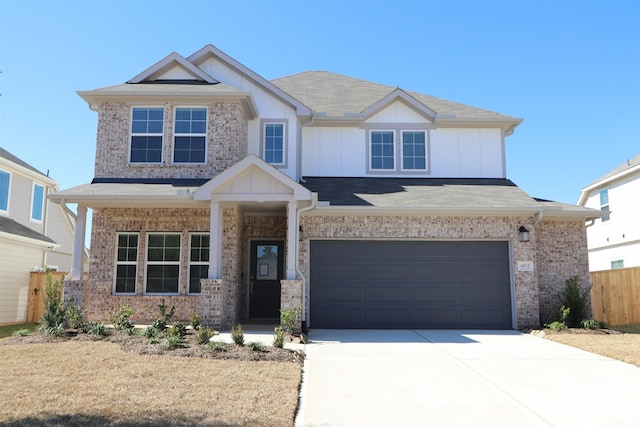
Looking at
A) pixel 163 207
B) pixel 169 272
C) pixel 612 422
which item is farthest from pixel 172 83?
pixel 612 422

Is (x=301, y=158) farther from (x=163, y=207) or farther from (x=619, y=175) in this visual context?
(x=619, y=175)

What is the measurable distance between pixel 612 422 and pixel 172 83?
1264 cm

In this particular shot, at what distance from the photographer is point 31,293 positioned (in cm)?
1678

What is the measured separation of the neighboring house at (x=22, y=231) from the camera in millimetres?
16016

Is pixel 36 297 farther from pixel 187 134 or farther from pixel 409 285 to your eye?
pixel 409 285

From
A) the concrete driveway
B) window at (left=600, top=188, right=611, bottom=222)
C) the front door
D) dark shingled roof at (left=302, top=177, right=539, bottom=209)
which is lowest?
the concrete driveway

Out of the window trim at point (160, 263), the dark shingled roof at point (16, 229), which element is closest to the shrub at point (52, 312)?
the window trim at point (160, 263)

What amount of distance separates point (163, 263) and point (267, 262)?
9.23 feet

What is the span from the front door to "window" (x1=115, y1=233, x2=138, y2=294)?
3.07 metres

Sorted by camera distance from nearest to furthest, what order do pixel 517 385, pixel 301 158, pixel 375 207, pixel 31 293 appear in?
pixel 517 385, pixel 375 207, pixel 301 158, pixel 31 293

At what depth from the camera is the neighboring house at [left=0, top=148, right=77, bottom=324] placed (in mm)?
16016

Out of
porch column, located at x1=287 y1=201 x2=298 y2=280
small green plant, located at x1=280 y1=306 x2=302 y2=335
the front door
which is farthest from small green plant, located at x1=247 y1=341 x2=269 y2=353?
the front door

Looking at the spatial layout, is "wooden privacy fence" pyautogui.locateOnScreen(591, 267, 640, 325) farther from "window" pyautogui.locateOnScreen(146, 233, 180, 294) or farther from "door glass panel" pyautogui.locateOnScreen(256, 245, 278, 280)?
"window" pyautogui.locateOnScreen(146, 233, 180, 294)

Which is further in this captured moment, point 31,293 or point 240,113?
point 31,293
